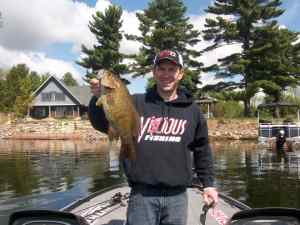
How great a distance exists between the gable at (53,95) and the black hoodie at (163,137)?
6040 cm

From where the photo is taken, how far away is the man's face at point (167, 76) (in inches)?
158

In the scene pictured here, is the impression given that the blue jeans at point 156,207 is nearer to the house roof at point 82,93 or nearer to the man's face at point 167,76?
the man's face at point 167,76

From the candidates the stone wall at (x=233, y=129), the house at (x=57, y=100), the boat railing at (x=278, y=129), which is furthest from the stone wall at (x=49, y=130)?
the boat railing at (x=278, y=129)

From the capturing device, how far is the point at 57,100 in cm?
6419

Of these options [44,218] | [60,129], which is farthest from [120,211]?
[60,129]

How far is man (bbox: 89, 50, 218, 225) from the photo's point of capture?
152 inches

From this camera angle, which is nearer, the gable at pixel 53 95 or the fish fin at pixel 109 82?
the fish fin at pixel 109 82

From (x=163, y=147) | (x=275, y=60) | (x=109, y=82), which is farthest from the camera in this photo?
(x=275, y=60)

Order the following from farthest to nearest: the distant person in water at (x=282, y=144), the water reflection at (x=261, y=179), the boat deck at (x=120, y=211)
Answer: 1. the distant person in water at (x=282, y=144)
2. the water reflection at (x=261, y=179)
3. the boat deck at (x=120, y=211)

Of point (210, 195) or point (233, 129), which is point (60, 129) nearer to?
point (233, 129)

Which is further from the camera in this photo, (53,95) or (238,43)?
(53,95)

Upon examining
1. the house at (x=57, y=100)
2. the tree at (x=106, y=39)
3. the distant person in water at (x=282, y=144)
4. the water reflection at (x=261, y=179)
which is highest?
the tree at (x=106, y=39)

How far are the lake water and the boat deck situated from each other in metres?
4.77

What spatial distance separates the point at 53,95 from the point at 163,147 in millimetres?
61639
